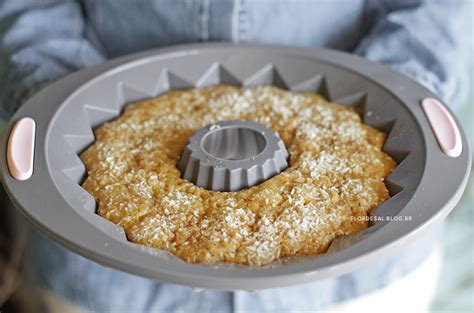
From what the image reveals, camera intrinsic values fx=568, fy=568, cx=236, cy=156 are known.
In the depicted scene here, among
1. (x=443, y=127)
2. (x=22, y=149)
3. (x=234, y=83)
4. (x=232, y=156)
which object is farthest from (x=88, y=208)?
(x=443, y=127)

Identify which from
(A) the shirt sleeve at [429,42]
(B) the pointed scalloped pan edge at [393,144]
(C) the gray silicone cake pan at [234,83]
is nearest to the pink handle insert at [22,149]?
(C) the gray silicone cake pan at [234,83]

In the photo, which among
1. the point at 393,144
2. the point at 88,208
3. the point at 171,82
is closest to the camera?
the point at 88,208

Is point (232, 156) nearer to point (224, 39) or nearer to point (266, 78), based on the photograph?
point (266, 78)

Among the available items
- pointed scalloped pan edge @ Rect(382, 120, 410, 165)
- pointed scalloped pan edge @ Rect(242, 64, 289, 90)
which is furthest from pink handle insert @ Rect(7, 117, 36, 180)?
pointed scalloped pan edge @ Rect(382, 120, 410, 165)

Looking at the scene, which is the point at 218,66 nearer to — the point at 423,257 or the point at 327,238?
the point at 327,238

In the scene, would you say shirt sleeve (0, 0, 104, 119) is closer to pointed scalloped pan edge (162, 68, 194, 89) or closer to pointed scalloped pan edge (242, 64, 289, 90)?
pointed scalloped pan edge (162, 68, 194, 89)

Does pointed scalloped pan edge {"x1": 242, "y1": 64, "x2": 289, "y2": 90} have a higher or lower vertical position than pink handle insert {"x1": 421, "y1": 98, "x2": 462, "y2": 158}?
lower

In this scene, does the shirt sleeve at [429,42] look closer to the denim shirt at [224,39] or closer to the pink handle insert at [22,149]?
the denim shirt at [224,39]
